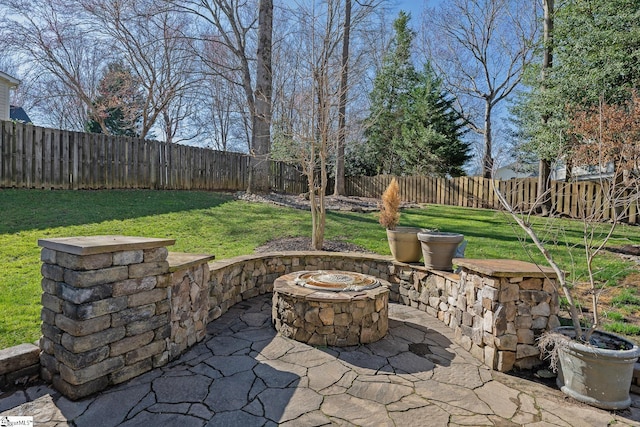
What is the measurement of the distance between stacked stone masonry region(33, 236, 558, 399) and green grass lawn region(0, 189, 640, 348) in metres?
0.76

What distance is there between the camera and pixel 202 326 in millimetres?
3303

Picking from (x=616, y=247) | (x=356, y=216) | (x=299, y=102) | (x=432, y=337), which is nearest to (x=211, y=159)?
(x=356, y=216)

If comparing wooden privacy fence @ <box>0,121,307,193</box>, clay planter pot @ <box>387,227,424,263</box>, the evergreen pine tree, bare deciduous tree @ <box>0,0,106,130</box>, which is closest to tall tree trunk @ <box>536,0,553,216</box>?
the evergreen pine tree

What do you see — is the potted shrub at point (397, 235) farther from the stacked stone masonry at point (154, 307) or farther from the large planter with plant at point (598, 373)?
the large planter with plant at point (598, 373)

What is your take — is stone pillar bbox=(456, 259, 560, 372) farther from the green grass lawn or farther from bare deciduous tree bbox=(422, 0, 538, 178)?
bare deciduous tree bbox=(422, 0, 538, 178)

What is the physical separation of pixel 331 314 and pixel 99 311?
6.09 feet

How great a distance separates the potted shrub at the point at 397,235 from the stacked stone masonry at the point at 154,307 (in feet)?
1.55

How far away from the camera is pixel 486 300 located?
301cm

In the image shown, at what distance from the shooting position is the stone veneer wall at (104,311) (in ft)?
7.50

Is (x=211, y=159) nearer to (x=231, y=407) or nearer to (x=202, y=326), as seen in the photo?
(x=202, y=326)

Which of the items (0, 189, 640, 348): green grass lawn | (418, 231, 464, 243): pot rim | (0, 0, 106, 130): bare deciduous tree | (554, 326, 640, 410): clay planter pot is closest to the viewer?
(554, 326, 640, 410): clay planter pot

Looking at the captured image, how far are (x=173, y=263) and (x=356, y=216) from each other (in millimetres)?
6297

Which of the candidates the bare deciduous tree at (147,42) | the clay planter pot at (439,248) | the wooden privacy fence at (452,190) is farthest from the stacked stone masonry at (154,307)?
the bare deciduous tree at (147,42)

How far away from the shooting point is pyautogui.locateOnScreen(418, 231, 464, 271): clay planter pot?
3969mm
